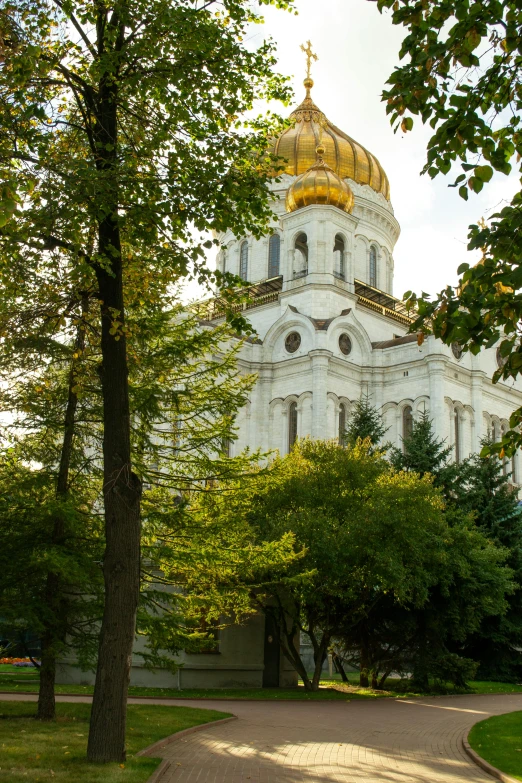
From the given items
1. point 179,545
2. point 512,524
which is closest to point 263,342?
point 512,524

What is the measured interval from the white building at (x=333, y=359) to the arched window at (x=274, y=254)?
7.50ft

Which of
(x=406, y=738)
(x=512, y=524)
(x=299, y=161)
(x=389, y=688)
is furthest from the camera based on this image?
(x=299, y=161)

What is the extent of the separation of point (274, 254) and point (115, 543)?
132 ft

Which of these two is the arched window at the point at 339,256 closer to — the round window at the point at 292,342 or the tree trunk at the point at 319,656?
the round window at the point at 292,342

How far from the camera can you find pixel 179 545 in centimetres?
1353

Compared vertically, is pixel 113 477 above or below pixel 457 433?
below

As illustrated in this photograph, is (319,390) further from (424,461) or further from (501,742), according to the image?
(501,742)

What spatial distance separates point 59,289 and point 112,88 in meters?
2.71

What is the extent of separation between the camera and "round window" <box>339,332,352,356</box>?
135 ft

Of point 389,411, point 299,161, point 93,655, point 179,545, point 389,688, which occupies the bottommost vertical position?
point 389,688

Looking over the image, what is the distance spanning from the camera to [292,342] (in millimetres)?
41344

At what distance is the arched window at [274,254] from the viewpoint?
48438mm

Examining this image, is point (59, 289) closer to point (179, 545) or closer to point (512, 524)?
point (179, 545)

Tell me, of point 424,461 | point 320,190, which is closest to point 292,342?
point 320,190
